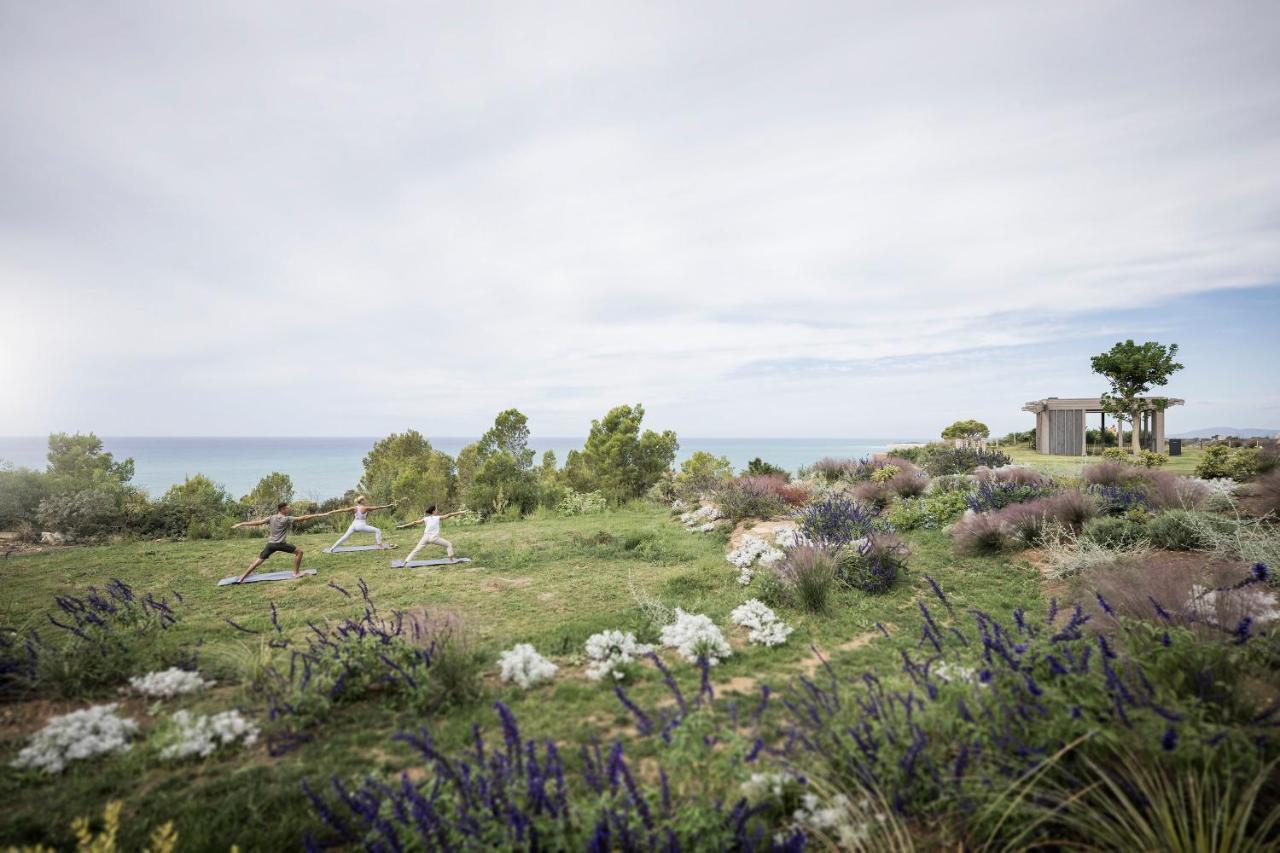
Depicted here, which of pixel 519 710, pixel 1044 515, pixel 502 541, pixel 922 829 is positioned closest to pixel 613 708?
pixel 519 710

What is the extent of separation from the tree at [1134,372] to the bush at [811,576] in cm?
2369

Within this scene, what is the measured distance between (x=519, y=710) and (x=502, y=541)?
8.18m

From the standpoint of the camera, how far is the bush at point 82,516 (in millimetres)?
12672

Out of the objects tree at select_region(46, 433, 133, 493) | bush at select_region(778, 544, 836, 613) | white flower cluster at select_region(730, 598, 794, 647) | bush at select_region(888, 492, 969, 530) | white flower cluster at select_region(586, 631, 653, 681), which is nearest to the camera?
white flower cluster at select_region(586, 631, 653, 681)

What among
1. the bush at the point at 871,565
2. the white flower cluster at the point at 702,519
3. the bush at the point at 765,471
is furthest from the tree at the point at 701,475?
the bush at the point at 871,565

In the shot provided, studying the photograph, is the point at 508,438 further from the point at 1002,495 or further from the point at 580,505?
the point at 1002,495

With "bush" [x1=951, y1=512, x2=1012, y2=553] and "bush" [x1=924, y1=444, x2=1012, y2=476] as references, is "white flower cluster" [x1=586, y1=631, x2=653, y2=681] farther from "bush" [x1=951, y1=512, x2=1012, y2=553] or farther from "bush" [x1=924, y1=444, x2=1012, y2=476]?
"bush" [x1=924, y1=444, x2=1012, y2=476]

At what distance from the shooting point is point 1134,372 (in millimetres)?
23016

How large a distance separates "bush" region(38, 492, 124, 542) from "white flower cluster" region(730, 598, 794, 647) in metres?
15.0

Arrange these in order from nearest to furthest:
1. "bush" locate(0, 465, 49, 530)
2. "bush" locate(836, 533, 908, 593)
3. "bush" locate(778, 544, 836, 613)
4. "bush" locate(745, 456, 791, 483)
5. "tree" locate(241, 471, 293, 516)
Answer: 1. "bush" locate(778, 544, 836, 613)
2. "bush" locate(836, 533, 908, 593)
3. "bush" locate(0, 465, 49, 530)
4. "tree" locate(241, 471, 293, 516)
5. "bush" locate(745, 456, 791, 483)

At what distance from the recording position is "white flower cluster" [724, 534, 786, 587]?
7.55m

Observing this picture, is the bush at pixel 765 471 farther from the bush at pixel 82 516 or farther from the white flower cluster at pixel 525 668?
the bush at pixel 82 516


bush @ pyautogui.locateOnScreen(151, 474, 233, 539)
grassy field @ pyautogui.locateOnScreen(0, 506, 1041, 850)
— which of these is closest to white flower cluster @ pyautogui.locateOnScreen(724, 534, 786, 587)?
Result: grassy field @ pyautogui.locateOnScreen(0, 506, 1041, 850)

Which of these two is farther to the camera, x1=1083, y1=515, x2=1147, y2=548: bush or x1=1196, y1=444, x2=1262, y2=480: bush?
x1=1196, y1=444, x2=1262, y2=480: bush
